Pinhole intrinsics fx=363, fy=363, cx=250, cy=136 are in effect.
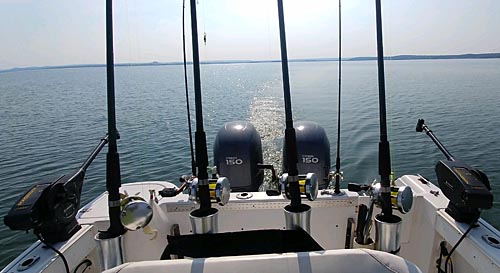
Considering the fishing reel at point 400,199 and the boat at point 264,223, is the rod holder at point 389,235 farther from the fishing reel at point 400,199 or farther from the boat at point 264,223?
the fishing reel at point 400,199

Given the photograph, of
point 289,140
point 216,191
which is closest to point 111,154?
point 216,191

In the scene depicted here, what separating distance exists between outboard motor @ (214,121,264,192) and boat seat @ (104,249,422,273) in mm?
1959

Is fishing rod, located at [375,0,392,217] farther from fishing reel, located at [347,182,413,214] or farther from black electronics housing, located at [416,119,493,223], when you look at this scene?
black electronics housing, located at [416,119,493,223]

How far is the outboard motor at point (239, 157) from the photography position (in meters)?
3.17

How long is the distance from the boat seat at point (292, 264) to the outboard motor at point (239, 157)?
6.43 ft

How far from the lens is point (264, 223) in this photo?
7.36ft

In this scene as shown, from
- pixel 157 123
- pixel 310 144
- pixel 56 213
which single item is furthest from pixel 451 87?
pixel 56 213

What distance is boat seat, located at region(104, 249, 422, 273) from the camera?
115 centimetres

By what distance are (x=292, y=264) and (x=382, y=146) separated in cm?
89

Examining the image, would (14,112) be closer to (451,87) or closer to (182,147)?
(182,147)

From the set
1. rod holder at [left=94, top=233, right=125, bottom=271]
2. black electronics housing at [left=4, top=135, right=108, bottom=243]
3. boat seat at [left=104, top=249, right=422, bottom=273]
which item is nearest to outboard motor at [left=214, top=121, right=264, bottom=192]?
black electronics housing at [left=4, top=135, right=108, bottom=243]

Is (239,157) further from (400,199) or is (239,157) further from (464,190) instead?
(464,190)

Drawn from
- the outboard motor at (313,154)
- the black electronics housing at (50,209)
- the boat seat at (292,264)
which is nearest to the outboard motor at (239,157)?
the outboard motor at (313,154)

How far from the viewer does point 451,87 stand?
55.2 ft
